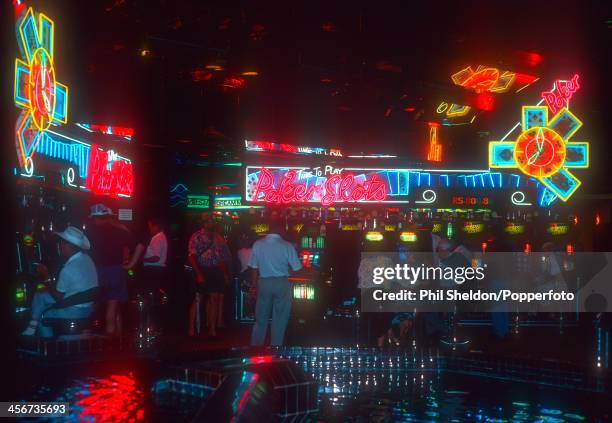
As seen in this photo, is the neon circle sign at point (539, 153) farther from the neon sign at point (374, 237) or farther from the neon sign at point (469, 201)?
the neon sign at point (374, 237)

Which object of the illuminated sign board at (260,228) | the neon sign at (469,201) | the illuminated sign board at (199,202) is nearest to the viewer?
the illuminated sign board at (260,228)

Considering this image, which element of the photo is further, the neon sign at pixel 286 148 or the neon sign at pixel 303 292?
the neon sign at pixel 286 148

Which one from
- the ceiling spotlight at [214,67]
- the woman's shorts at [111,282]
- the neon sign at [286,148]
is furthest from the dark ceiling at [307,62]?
the woman's shorts at [111,282]

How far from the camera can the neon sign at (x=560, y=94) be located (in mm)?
16812

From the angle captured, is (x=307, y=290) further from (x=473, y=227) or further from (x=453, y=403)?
(x=453, y=403)

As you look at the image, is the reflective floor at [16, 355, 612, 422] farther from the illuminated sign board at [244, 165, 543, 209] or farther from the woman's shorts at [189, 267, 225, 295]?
the illuminated sign board at [244, 165, 543, 209]

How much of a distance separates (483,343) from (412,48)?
5518 millimetres

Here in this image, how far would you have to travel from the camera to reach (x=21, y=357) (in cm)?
549

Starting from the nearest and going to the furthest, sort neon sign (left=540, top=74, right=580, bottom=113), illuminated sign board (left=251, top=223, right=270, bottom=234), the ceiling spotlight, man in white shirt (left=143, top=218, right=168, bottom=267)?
the ceiling spotlight
man in white shirt (left=143, top=218, right=168, bottom=267)
illuminated sign board (left=251, top=223, right=270, bottom=234)
neon sign (left=540, top=74, right=580, bottom=113)

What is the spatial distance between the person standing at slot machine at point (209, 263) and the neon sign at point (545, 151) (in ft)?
24.9

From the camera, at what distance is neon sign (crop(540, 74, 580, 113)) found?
16812 mm

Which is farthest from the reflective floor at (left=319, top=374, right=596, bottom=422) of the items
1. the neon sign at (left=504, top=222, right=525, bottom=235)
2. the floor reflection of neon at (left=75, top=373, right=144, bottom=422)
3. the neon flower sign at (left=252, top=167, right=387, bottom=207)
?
the neon sign at (left=504, top=222, right=525, bottom=235)

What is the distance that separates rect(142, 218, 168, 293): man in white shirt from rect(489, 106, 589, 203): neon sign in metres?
8.43

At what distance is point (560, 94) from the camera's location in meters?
17.0
